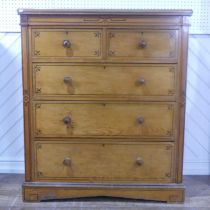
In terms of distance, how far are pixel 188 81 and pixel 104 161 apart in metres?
0.97

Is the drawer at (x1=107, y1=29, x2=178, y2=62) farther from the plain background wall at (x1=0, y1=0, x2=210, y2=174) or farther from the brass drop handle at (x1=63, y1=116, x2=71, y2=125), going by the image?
the plain background wall at (x1=0, y1=0, x2=210, y2=174)

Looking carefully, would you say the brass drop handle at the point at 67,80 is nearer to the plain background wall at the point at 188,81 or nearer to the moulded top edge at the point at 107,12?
the moulded top edge at the point at 107,12

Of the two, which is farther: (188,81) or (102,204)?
(188,81)

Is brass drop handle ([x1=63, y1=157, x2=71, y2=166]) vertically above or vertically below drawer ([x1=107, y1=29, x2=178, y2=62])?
below

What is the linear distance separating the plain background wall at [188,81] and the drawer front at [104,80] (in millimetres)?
633

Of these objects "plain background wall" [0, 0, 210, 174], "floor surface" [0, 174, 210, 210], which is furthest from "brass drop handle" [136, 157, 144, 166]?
"plain background wall" [0, 0, 210, 174]

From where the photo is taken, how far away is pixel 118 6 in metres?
2.55

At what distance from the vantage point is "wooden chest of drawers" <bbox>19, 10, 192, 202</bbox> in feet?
6.63

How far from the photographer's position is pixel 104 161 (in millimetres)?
2160

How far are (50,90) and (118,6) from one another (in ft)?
2.97

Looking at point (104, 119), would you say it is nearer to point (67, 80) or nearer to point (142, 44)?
point (67, 80)

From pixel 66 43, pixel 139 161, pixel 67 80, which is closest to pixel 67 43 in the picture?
pixel 66 43

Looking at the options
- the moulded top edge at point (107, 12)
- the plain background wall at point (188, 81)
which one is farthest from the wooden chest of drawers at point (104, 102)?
the plain background wall at point (188, 81)

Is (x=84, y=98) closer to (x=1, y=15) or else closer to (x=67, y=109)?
(x=67, y=109)
